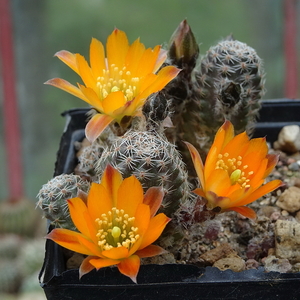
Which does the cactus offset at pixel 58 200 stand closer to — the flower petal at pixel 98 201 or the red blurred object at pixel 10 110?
the flower petal at pixel 98 201

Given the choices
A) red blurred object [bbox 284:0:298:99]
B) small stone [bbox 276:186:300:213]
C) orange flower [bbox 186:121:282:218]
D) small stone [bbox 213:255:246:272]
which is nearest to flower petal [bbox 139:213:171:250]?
orange flower [bbox 186:121:282:218]

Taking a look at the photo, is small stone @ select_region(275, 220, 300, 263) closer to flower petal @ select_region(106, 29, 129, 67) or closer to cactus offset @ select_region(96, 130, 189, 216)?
cactus offset @ select_region(96, 130, 189, 216)

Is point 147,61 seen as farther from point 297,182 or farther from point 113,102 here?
point 297,182

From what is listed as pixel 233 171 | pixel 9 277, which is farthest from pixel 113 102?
pixel 9 277

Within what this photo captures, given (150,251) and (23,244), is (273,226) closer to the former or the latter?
(150,251)

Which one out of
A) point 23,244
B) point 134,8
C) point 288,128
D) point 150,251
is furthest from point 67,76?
point 150,251

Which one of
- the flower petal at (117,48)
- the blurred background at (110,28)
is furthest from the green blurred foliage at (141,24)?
the flower petal at (117,48)

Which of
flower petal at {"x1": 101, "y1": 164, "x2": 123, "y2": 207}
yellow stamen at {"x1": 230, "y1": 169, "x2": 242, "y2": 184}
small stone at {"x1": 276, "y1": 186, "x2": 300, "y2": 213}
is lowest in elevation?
small stone at {"x1": 276, "y1": 186, "x2": 300, "y2": 213}
